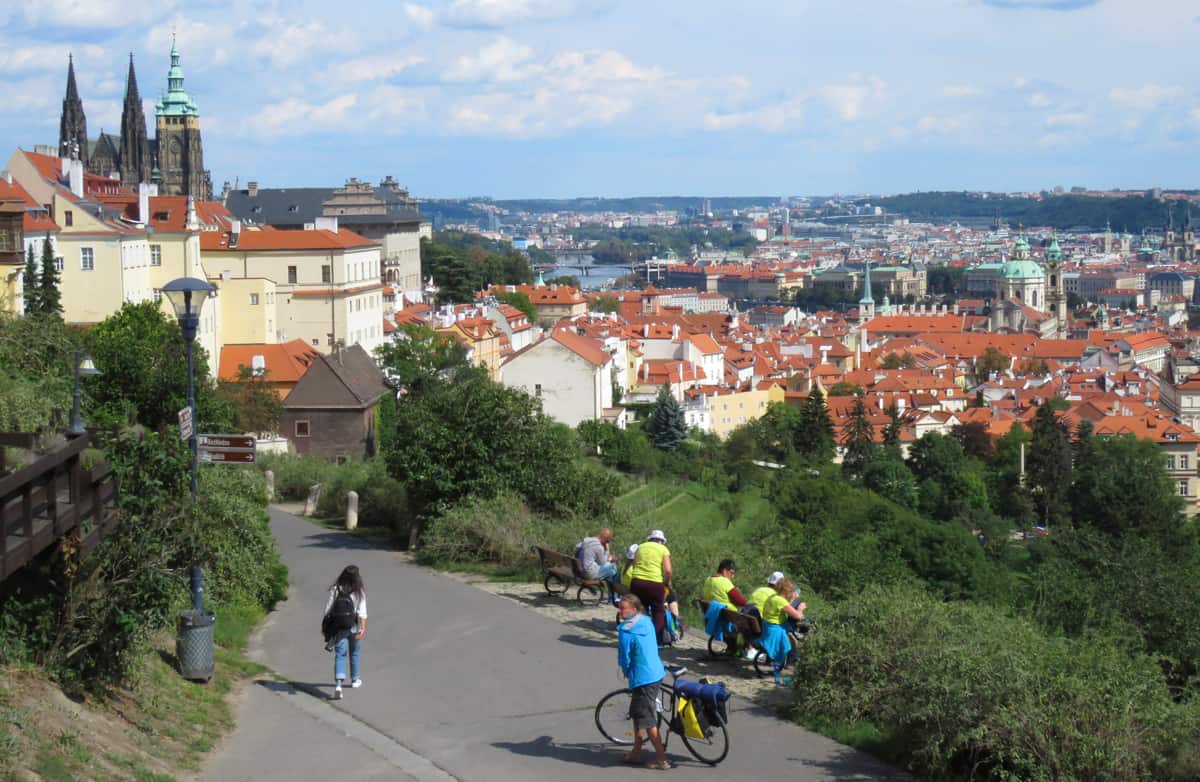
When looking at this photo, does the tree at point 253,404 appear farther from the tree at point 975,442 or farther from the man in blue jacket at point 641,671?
the tree at point 975,442

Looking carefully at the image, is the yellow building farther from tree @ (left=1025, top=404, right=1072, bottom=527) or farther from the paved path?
the paved path

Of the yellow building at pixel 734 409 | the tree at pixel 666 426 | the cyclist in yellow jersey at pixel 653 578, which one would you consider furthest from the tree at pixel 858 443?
the cyclist in yellow jersey at pixel 653 578

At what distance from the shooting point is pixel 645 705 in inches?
333

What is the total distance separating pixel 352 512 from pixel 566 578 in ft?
22.8

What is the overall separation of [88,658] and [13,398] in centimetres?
549

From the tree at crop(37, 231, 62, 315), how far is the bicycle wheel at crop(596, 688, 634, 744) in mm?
21225

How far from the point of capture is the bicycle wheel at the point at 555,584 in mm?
13609

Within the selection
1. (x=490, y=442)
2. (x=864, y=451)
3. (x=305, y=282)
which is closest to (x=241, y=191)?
(x=864, y=451)

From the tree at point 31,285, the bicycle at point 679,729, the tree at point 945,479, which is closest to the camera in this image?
the bicycle at point 679,729

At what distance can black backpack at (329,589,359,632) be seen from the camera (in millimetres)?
10086

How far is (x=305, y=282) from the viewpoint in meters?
44.7

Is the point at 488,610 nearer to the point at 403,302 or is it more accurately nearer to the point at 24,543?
the point at 24,543

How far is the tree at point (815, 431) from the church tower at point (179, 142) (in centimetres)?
3581

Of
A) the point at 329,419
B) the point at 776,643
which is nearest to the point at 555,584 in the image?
the point at 776,643
